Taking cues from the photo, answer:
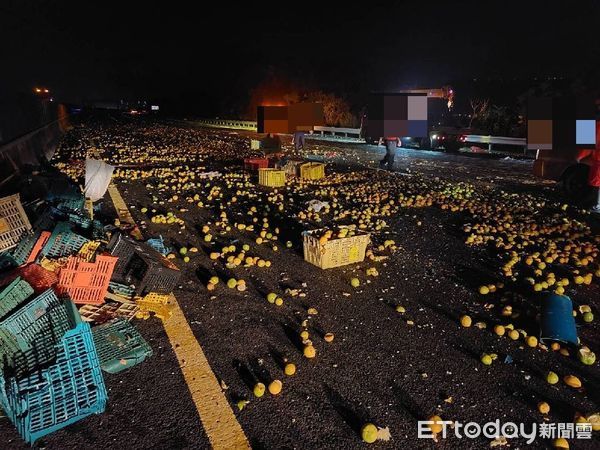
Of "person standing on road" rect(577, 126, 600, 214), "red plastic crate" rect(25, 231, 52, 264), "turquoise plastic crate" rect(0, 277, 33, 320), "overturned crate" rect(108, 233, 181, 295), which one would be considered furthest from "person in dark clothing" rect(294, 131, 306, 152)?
"turquoise plastic crate" rect(0, 277, 33, 320)

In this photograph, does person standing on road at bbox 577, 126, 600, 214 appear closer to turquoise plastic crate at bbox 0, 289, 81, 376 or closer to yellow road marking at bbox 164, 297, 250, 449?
yellow road marking at bbox 164, 297, 250, 449

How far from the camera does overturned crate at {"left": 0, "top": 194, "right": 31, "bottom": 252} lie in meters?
5.39

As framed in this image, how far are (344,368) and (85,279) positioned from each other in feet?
9.07

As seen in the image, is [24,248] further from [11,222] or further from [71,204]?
[71,204]

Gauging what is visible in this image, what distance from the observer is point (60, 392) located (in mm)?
2904

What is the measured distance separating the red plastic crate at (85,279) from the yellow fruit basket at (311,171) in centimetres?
881

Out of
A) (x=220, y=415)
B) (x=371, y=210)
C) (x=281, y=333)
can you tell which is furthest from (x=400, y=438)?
(x=371, y=210)

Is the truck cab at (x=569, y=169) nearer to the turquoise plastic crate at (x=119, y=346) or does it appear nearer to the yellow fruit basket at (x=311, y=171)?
the yellow fruit basket at (x=311, y=171)

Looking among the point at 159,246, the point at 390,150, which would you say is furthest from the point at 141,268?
the point at 390,150

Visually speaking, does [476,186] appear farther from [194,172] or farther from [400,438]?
[400,438]

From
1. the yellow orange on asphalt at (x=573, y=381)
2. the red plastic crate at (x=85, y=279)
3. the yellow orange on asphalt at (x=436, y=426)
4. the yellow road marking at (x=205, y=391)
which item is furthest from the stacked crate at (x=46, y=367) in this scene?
the yellow orange on asphalt at (x=573, y=381)

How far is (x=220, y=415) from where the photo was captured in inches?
118

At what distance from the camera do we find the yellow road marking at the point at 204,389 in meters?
2.81

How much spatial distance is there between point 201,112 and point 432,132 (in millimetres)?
64678
